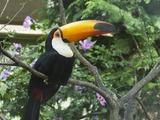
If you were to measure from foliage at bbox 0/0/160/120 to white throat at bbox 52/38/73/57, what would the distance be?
56cm

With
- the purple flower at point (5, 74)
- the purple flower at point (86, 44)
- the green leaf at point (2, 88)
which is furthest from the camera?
the purple flower at point (86, 44)

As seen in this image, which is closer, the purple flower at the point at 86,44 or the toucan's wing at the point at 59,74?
the toucan's wing at the point at 59,74

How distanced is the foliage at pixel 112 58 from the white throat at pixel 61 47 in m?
0.56

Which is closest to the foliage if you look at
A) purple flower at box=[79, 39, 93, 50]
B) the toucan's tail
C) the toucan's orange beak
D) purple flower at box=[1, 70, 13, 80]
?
purple flower at box=[79, 39, 93, 50]

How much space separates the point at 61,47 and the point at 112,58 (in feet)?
3.61

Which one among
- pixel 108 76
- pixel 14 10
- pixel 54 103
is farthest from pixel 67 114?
pixel 14 10

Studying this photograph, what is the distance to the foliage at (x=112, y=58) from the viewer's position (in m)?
2.65

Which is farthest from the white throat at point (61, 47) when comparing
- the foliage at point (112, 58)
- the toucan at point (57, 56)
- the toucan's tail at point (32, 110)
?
the foliage at point (112, 58)

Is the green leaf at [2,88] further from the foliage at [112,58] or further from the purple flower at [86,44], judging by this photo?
the purple flower at [86,44]

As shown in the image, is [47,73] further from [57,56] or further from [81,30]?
[81,30]

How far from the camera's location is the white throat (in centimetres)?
192

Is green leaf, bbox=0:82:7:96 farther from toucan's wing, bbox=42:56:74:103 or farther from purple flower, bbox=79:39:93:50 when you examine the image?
purple flower, bbox=79:39:93:50

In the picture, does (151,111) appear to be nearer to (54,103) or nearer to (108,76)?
(108,76)

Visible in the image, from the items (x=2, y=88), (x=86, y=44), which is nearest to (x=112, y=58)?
(x=86, y=44)
